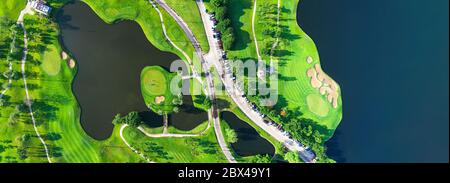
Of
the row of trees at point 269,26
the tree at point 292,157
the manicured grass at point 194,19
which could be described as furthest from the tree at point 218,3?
the tree at point 292,157

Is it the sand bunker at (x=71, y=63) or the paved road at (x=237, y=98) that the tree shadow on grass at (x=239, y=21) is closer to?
the paved road at (x=237, y=98)

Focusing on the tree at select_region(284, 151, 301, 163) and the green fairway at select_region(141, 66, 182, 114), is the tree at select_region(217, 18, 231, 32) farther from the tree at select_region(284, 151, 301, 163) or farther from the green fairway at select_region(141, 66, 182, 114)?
the tree at select_region(284, 151, 301, 163)

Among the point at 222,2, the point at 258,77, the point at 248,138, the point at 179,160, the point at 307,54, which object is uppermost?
the point at 222,2

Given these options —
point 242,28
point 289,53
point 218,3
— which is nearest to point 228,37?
point 242,28

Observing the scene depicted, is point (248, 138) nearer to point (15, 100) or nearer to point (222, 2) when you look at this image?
point (222, 2)

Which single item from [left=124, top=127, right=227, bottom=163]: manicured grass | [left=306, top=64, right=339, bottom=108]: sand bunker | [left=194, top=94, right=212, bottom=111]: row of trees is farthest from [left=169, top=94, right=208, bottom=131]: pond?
[left=306, top=64, right=339, bottom=108]: sand bunker

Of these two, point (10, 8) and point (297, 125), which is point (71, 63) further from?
point (297, 125)
